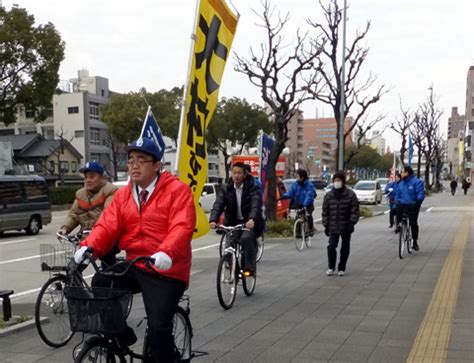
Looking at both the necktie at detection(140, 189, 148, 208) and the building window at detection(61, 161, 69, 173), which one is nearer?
the necktie at detection(140, 189, 148, 208)

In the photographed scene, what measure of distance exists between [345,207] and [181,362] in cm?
507

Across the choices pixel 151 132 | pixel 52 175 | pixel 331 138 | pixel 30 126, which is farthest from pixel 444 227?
pixel 331 138

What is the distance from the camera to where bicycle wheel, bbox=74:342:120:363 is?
2.90m

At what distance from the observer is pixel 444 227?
55.0ft

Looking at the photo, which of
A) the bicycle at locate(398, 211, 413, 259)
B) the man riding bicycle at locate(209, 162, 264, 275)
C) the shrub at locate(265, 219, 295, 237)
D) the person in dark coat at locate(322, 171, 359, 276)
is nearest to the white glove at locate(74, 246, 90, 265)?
the man riding bicycle at locate(209, 162, 264, 275)

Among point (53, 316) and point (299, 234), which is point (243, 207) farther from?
point (299, 234)

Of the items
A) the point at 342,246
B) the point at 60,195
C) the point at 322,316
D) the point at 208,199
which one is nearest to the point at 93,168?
the point at 322,316

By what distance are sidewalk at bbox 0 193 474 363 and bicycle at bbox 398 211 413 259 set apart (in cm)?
24

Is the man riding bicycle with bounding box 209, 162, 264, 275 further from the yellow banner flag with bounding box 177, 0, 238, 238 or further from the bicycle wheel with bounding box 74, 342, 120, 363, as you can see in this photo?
the bicycle wheel with bounding box 74, 342, 120, 363

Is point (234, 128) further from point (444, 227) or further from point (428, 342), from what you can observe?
point (428, 342)

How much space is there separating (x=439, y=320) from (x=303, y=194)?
6.50 m

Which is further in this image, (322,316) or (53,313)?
(322,316)

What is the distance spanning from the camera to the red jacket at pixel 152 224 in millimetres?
3219

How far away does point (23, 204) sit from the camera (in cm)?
1700
